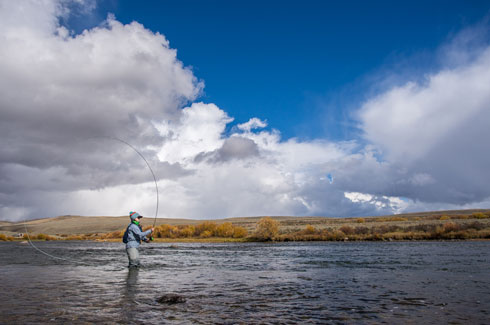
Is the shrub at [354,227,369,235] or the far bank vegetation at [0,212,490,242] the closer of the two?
the far bank vegetation at [0,212,490,242]

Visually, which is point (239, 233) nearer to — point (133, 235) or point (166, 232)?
point (166, 232)

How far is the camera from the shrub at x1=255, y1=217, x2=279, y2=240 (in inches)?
2982

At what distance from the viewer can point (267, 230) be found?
250 feet

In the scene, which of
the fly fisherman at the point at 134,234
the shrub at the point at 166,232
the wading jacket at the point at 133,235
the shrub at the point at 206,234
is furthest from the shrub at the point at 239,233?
the wading jacket at the point at 133,235

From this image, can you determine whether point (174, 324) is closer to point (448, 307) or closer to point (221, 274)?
point (448, 307)

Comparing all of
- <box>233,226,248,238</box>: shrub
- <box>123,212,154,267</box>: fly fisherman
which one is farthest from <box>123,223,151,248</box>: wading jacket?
<box>233,226,248,238</box>: shrub

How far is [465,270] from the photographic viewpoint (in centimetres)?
A: 2111

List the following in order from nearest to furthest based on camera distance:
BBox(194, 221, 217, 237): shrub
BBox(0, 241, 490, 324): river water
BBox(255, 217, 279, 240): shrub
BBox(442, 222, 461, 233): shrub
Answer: BBox(0, 241, 490, 324): river water
BBox(442, 222, 461, 233): shrub
BBox(255, 217, 279, 240): shrub
BBox(194, 221, 217, 237): shrub

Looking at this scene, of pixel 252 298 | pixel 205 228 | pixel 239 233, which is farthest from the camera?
pixel 205 228

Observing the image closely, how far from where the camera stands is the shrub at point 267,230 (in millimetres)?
75750

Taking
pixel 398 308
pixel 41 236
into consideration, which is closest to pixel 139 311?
pixel 398 308

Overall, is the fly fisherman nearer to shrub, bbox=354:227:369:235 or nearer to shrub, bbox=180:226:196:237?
shrub, bbox=354:227:369:235

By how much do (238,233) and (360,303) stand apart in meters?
78.3

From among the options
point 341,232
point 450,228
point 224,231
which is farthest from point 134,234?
point 224,231
